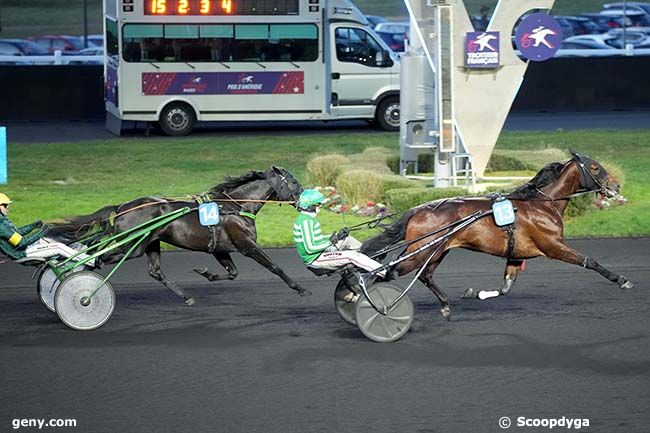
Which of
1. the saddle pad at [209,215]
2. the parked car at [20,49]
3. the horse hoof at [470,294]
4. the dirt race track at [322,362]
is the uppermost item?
the parked car at [20,49]

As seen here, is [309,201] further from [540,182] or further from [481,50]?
[481,50]

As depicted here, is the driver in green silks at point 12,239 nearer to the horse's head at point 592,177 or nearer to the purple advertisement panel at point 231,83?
the horse's head at point 592,177

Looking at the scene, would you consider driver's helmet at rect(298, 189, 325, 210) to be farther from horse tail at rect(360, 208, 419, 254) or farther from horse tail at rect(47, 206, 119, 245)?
horse tail at rect(47, 206, 119, 245)

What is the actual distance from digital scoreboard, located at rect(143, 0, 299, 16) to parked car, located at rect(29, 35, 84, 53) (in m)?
20.5

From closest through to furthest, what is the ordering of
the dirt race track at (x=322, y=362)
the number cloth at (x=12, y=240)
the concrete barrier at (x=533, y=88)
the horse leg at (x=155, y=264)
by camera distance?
the dirt race track at (x=322, y=362) < the number cloth at (x=12, y=240) < the horse leg at (x=155, y=264) < the concrete barrier at (x=533, y=88)

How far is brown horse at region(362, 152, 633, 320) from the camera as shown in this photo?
994 cm

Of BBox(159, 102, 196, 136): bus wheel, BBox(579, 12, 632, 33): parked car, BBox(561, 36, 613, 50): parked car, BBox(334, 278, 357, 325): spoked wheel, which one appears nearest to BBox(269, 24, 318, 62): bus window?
BBox(159, 102, 196, 136): bus wheel

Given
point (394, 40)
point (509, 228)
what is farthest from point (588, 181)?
point (394, 40)

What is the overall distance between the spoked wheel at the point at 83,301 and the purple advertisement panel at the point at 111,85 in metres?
15.5

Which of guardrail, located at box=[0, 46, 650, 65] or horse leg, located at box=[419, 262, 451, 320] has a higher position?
guardrail, located at box=[0, 46, 650, 65]

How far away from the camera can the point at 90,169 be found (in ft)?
66.3

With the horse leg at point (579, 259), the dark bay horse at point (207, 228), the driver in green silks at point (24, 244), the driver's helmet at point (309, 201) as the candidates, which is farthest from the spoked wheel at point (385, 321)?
the driver in green silks at point (24, 244)

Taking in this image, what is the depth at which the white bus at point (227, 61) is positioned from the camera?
2484cm

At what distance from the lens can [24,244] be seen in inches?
390
